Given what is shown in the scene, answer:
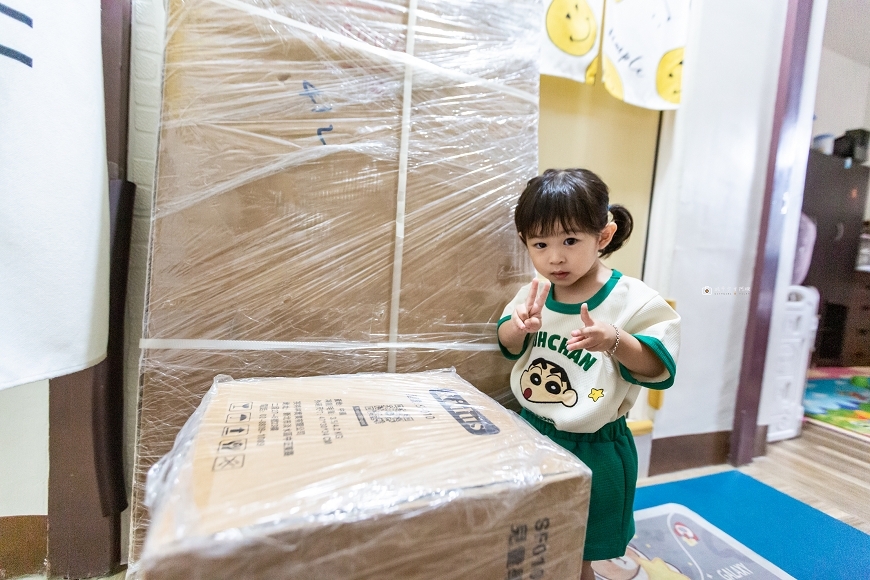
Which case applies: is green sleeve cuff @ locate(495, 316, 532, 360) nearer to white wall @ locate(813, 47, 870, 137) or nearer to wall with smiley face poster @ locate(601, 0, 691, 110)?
wall with smiley face poster @ locate(601, 0, 691, 110)

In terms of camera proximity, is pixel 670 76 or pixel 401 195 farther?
pixel 670 76

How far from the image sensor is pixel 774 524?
49.4 inches

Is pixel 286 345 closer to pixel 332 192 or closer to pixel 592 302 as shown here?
pixel 332 192

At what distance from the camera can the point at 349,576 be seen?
408mm

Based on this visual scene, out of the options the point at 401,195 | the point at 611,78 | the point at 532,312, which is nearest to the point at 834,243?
the point at 611,78

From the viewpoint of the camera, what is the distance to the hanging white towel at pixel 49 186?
595mm

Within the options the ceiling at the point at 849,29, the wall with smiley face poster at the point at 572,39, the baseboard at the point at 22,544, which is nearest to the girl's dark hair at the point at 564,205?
the wall with smiley face poster at the point at 572,39

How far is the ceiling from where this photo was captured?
1.90 meters

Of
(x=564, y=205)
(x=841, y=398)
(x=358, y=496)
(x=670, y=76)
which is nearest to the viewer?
(x=358, y=496)

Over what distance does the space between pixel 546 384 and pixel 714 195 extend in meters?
1.05

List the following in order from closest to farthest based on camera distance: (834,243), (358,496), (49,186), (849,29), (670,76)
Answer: (358,496) < (49,186) < (670,76) < (849,29) < (834,243)

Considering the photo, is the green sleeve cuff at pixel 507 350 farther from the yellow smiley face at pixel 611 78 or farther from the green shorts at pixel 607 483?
the yellow smiley face at pixel 611 78

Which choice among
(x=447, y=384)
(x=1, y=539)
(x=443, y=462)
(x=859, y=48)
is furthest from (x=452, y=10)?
(x=859, y=48)

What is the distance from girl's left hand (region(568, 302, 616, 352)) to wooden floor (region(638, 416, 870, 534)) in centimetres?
101
